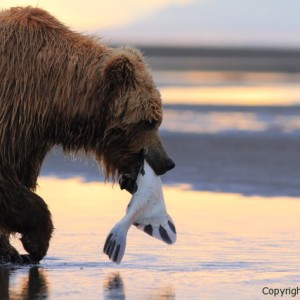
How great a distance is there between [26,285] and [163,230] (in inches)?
35.7

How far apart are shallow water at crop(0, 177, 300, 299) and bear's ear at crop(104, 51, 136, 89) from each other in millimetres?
1042

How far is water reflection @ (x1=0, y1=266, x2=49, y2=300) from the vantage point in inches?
277

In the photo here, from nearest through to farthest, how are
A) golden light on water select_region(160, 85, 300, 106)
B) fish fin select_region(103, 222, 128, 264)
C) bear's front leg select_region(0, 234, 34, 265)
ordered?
fish fin select_region(103, 222, 128, 264) → bear's front leg select_region(0, 234, 34, 265) → golden light on water select_region(160, 85, 300, 106)

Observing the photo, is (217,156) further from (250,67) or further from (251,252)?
(250,67)

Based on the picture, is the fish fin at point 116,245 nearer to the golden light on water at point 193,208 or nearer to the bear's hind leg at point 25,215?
the bear's hind leg at point 25,215

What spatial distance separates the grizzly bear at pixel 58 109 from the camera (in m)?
7.81

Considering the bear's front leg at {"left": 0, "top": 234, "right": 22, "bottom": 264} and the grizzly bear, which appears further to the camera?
the bear's front leg at {"left": 0, "top": 234, "right": 22, "bottom": 264}

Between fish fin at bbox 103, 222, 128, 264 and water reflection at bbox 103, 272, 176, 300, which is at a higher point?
fish fin at bbox 103, 222, 128, 264

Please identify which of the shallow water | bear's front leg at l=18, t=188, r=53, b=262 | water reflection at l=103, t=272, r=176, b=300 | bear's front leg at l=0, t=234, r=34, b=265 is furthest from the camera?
bear's front leg at l=0, t=234, r=34, b=265

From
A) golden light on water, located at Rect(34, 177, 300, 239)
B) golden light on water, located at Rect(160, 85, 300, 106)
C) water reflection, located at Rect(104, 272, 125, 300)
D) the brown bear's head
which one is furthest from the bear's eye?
golden light on water, located at Rect(160, 85, 300, 106)

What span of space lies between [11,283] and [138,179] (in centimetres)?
103

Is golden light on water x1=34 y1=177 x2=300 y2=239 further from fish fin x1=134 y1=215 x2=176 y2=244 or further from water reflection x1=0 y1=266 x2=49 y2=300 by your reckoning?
water reflection x1=0 y1=266 x2=49 y2=300

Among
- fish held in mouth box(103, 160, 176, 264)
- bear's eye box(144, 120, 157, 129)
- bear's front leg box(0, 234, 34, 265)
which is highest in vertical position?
bear's eye box(144, 120, 157, 129)

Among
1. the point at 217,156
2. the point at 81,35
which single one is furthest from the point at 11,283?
the point at 217,156
